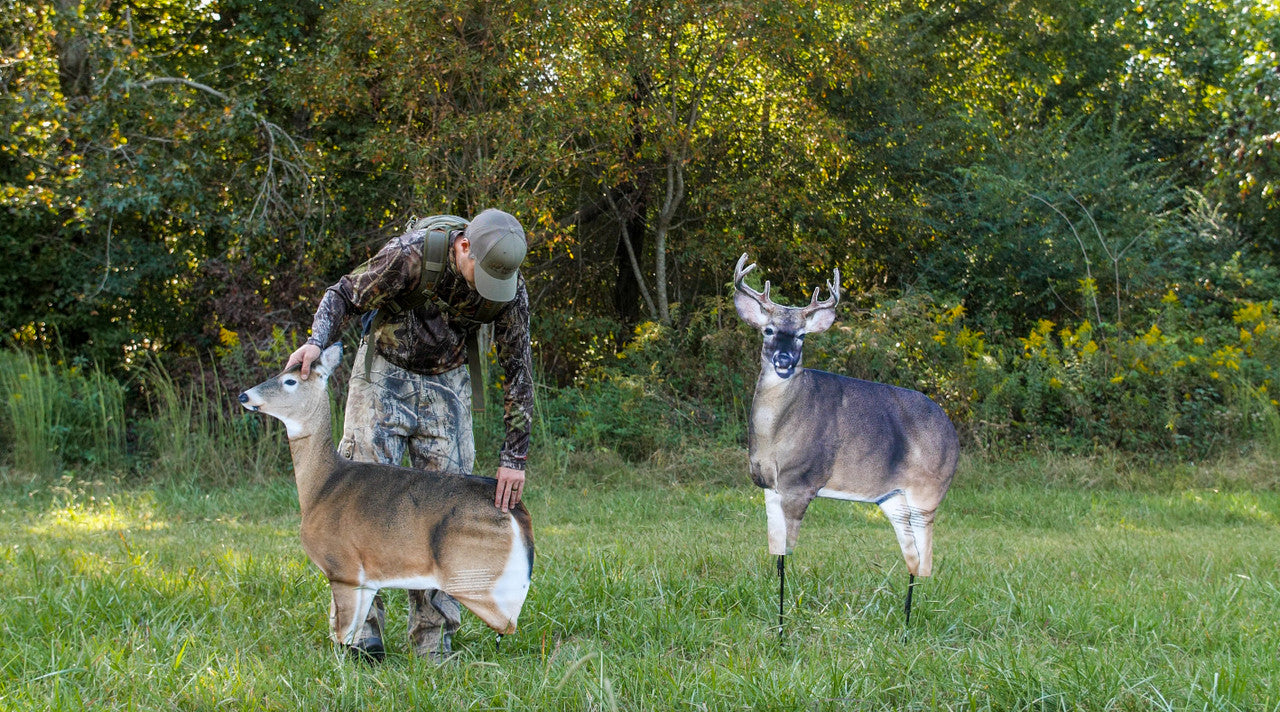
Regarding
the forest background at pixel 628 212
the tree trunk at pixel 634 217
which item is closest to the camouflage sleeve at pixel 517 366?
the forest background at pixel 628 212

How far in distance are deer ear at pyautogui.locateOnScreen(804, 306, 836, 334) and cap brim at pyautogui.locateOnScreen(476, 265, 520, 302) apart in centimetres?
126

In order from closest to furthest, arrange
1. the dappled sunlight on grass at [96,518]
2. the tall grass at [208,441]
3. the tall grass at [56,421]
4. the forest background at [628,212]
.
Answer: the dappled sunlight on grass at [96,518] → the tall grass at [208,441] → the tall grass at [56,421] → the forest background at [628,212]

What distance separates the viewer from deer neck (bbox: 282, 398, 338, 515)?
4.15m

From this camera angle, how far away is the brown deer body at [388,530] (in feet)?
13.3

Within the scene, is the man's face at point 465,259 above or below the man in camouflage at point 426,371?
above

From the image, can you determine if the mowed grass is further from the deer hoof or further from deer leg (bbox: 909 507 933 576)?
deer leg (bbox: 909 507 933 576)

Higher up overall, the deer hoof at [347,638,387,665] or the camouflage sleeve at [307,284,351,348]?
the camouflage sleeve at [307,284,351,348]

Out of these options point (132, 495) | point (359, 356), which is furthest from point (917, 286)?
point (359, 356)

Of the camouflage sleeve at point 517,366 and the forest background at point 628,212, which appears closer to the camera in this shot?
the camouflage sleeve at point 517,366

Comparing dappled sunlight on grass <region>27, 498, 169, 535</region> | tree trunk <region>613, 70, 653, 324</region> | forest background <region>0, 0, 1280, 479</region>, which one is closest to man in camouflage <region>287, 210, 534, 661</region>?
dappled sunlight on grass <region>27, 498, 169, 535</region>

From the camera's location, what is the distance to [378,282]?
434 cm

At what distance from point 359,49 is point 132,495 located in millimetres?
5167

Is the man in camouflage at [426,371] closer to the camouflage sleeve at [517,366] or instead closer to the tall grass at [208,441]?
the camouflage sleeve at [517,366]

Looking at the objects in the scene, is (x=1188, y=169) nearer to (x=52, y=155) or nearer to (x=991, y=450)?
(x=991, y=450)
